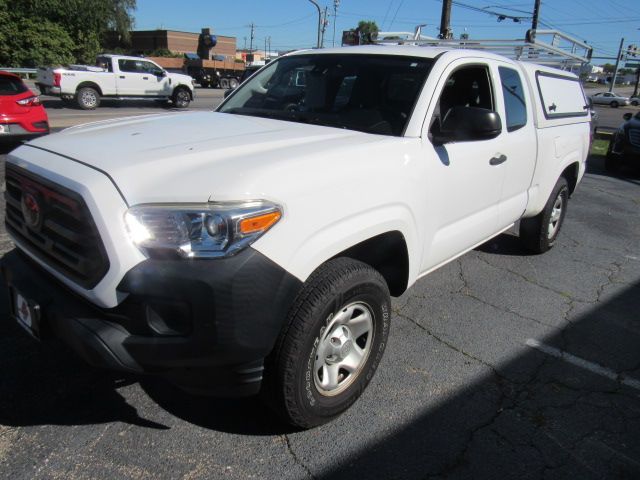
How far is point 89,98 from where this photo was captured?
60.4 ft

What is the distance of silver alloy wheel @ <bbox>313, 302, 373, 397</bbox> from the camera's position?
2514mm

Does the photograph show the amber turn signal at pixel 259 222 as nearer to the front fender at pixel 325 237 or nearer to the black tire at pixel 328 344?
the front fender at pixel 325 237

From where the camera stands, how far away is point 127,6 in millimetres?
43125

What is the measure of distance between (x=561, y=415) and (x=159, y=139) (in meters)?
2.60

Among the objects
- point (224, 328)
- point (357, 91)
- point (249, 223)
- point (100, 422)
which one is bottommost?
point (100, 422)

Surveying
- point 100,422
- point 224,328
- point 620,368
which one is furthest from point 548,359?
point 100,422

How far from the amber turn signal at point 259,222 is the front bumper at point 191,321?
0.09m

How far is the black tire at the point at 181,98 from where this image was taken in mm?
20641

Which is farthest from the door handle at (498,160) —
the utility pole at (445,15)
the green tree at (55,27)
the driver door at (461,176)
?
the green tree at (55,27)

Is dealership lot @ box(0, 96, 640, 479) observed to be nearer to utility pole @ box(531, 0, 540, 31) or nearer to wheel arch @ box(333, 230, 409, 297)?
wheel arch @ box(333, 230, 409, 297)

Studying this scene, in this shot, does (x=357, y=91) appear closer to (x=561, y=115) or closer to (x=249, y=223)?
(x=249, y=223)

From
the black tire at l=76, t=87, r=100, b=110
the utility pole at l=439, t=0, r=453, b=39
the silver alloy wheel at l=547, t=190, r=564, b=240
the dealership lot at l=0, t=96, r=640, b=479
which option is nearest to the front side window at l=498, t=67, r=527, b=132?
the silver alloy wheel at l=547, t=190, r=564, b=240

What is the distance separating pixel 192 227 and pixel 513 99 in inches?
124

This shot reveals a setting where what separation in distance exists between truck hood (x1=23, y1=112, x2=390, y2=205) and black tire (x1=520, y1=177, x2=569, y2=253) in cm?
291
